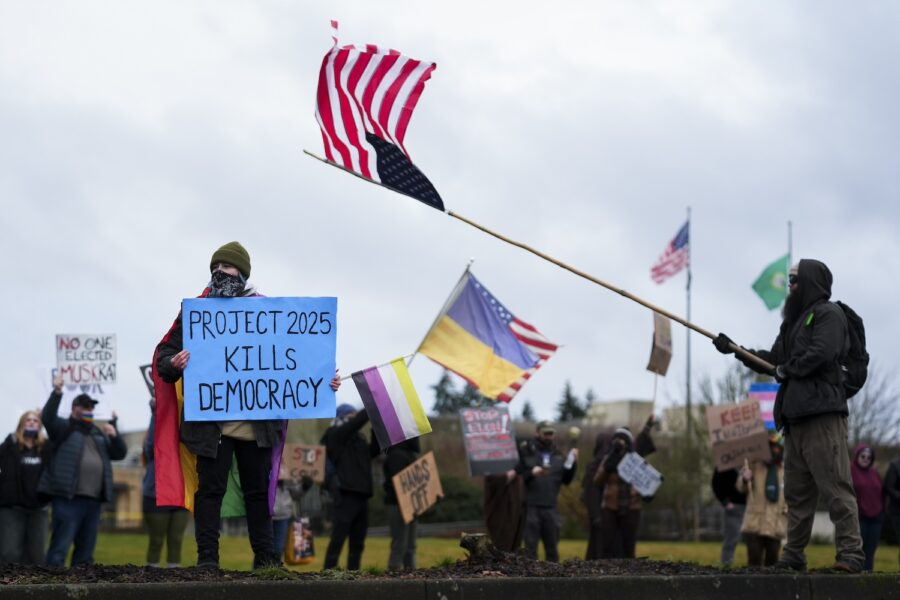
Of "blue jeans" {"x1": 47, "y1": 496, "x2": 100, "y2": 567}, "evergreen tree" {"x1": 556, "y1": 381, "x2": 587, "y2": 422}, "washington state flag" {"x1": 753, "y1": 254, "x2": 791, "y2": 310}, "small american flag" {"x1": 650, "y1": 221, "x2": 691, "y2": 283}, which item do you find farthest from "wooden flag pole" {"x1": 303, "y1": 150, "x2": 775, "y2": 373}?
"evergreen tree" {"x1": 556, "y1": 381, "x2": 587, "y2": 422}

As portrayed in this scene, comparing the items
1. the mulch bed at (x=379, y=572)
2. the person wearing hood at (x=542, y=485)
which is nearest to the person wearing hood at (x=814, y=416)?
the mulch bed at (x=379, y=572)

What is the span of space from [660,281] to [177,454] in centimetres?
2773

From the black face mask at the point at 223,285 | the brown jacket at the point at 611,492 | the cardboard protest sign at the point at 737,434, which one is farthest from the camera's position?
the brown jacket at the point at 611,492

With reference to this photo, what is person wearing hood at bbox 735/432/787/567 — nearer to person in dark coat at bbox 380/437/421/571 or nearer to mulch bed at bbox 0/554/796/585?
person in dark coat at bbox 380/437/421/571

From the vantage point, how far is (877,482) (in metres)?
17.1

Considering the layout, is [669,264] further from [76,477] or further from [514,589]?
[514,589]

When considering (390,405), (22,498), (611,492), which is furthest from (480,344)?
(390,405)

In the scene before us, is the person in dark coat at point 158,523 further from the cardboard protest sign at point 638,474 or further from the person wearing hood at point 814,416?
the person wearing hood at point 814,416

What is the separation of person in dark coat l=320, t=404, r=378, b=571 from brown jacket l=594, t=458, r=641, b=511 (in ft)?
12.1

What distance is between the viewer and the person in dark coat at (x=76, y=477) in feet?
40.3

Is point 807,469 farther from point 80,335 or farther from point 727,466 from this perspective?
point 80,335

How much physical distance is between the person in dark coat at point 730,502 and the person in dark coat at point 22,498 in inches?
299

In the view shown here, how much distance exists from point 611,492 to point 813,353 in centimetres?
764

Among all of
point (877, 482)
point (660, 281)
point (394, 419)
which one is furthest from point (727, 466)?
point (660, 281)
